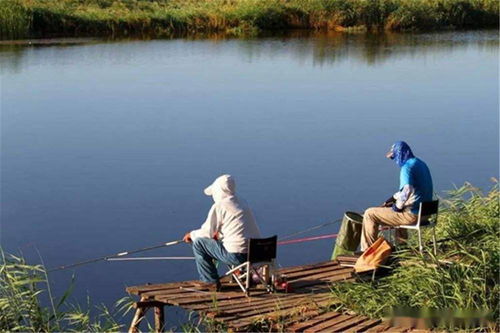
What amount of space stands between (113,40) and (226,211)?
847 inches

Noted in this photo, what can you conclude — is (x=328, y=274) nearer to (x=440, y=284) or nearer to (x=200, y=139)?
(x=440, y=284)

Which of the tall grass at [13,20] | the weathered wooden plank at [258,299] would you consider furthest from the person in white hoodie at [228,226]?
the tall grass at [13,20]

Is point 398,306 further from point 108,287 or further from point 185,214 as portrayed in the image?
point 185,214

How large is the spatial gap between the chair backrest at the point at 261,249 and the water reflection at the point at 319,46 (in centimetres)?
1452

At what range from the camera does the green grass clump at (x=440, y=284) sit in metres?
6.15

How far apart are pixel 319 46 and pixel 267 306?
65.6ft

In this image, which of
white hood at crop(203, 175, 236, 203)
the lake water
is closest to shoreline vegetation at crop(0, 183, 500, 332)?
white hood at crop(203, 175, 236, 203)

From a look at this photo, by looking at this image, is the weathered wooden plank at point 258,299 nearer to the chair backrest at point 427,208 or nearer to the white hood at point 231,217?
the white hood at point 231,217

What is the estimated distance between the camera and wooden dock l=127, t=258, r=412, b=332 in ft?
19.6

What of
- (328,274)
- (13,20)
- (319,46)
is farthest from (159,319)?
(13,20)

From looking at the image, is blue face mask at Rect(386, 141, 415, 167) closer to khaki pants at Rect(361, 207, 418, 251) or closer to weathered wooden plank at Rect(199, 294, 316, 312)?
khaki pants at Rect(361, 207, 418, 251)

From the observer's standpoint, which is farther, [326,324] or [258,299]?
[258,299]

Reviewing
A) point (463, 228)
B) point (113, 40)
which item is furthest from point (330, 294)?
point (113, 40)

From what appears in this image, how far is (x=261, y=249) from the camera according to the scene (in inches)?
246
